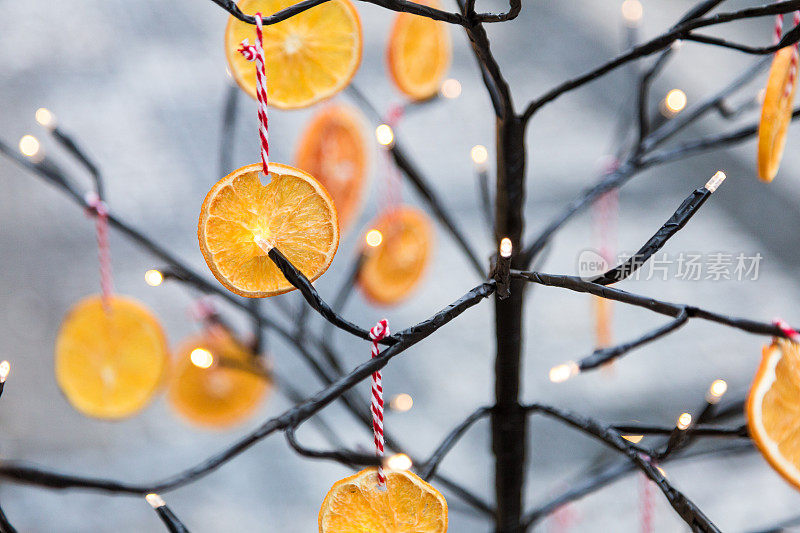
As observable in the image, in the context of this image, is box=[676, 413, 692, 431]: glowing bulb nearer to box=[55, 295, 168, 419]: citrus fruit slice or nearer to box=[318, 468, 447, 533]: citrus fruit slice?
box=[318, 468, 447, 533]: citrus fruit slice

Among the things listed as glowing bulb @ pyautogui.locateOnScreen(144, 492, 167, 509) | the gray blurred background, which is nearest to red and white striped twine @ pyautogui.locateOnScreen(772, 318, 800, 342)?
glowing bulb @ pyautogui.locateOnScreen(144, 492, 167, 509)

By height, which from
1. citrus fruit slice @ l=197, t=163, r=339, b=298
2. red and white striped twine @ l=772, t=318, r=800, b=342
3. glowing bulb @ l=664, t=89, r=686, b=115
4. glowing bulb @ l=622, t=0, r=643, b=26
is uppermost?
glowing bulb @ l=622, t=0, r=643, b=26

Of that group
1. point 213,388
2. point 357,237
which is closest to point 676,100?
point 213,388

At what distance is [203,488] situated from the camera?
4.64 ft

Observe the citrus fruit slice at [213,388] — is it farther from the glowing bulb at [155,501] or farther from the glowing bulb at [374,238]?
the glowing bulb at [155,501]

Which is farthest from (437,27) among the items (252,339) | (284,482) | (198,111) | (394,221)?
(284,482)

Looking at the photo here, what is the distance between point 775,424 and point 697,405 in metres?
1.23

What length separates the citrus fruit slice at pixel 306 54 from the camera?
0.41 m

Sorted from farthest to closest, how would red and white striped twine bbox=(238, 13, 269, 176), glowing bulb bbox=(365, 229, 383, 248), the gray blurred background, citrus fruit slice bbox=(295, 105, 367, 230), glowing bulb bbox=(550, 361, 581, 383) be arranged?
the gray blurred background
citrus fruit slice bbox=(295, 105, 367, 230)
glowing bulb bbox=(365, 229, 383, 248)
glowing bulb bbox=(550, 361, 581, 383)
red and white striped twine bbox=(238, 13, 269, 176)

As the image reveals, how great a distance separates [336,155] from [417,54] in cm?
15

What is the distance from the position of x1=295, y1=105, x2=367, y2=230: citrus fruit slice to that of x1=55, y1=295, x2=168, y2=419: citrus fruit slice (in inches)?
8.9

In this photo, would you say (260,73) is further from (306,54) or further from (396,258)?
Result: (396,258)

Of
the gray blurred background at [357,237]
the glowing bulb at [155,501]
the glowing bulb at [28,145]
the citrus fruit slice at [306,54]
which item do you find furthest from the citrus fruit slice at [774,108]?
the gray blurred background at [357,237]

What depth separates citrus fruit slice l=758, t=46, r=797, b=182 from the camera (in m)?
0.39
